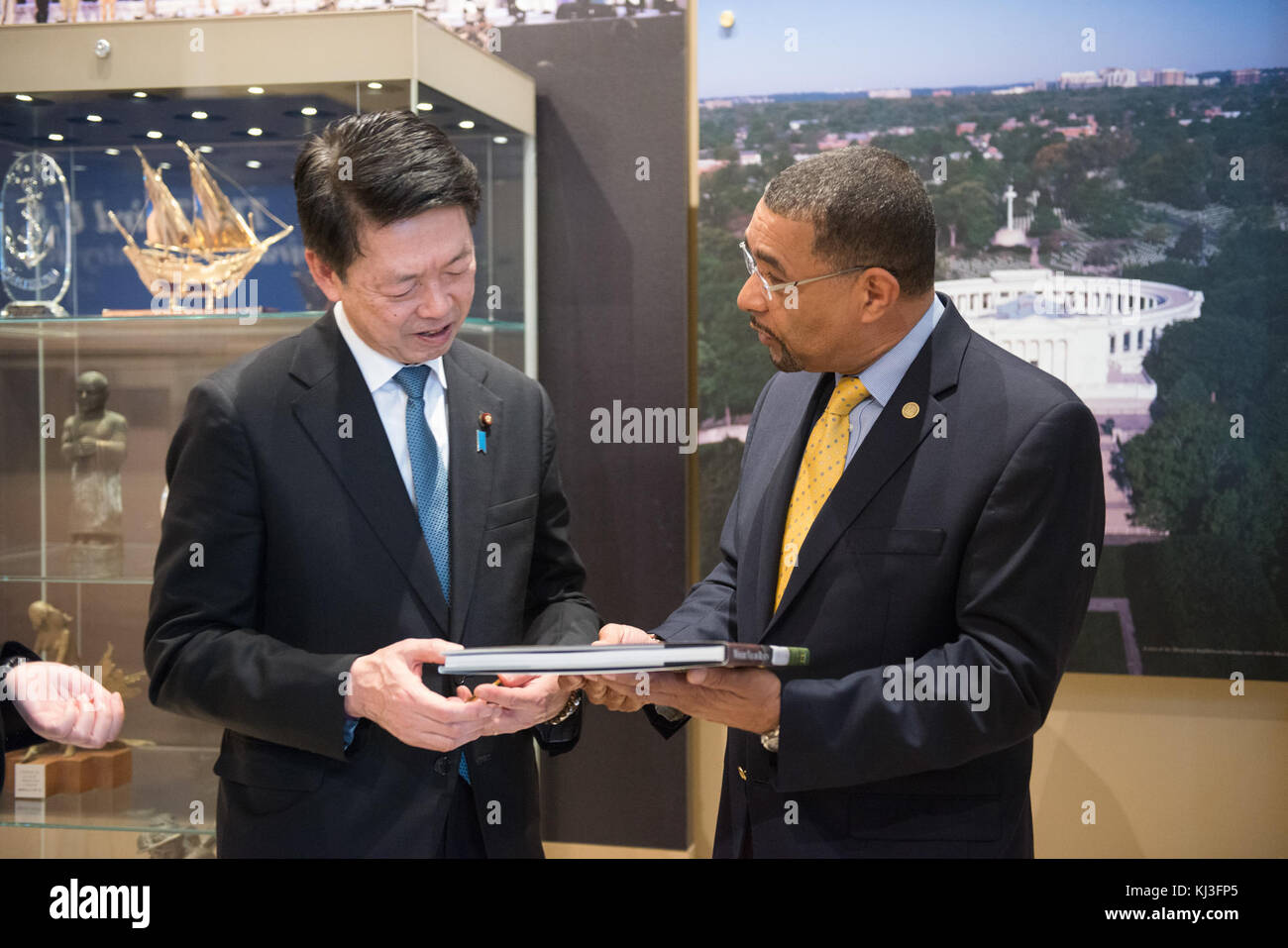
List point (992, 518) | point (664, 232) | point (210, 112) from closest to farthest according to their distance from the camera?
point (992, 518), point (210, 112), point (664, 232)

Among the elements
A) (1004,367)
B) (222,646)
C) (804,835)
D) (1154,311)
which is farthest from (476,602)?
(1154,311)

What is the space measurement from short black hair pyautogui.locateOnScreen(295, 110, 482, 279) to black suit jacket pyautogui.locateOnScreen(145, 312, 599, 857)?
222 millimetres

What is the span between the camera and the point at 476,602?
208 centimetres

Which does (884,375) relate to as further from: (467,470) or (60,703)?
(60,703)

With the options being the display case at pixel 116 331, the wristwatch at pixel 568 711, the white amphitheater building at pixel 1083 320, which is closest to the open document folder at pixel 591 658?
the wristwatch at pixel 568 711

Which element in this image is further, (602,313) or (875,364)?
(602,313)

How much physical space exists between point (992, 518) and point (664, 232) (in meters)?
2.18

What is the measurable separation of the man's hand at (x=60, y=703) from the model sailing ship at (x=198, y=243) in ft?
5.69

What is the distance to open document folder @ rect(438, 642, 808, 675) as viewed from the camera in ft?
5.47

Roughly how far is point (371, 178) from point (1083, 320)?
2477 mm

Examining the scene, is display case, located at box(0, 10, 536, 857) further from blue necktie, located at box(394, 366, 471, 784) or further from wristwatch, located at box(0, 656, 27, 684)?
wristwatch, located at box(0, 656, 27, 684)

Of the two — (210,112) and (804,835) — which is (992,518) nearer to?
(804,835)

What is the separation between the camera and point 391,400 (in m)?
2.14

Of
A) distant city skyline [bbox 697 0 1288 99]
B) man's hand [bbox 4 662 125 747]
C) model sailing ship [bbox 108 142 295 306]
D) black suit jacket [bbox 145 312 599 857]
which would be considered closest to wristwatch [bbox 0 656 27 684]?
man's hand [bbox 4 662 125 747]
